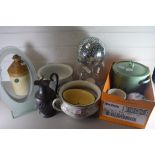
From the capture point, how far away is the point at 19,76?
761 millimetres

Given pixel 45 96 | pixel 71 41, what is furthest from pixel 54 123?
pixel 71 41

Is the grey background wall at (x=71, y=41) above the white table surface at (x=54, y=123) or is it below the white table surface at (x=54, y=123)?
above

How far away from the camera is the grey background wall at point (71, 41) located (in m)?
0.80

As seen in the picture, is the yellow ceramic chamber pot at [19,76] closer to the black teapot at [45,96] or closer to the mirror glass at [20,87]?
the mirror glass at [20,87]

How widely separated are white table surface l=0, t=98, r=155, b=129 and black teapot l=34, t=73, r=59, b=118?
3cm

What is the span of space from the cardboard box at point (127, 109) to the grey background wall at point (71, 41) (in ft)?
0.65

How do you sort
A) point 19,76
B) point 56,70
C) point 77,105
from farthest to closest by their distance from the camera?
point 56,70, point 19,76, point 77,105

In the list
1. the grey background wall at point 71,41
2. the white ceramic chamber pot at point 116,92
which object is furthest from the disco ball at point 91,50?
the white ceramic chamber pot at point 116,92

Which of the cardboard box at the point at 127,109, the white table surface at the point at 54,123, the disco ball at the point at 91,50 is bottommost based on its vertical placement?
the white table surface at the point at 54,123

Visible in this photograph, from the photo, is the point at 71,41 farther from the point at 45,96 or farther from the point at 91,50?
the point at 45,96

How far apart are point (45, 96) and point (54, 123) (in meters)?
0.11
